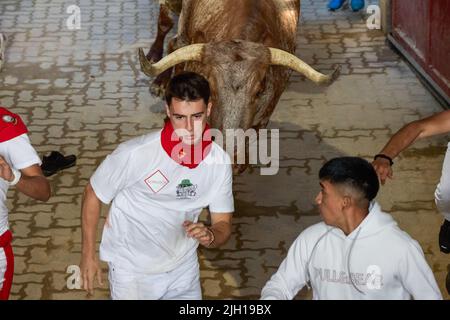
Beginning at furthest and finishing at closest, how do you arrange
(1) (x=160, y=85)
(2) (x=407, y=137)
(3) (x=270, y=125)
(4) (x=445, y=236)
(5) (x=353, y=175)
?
(1) (x=160, y=85), (3) (x=270, y=125), (4) (x=445, y=236), (2) (x=407, y=137), (5) (x=353, y=175)

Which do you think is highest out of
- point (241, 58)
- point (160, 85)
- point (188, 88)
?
point (188, 88)

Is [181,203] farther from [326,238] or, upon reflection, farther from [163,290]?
[326,238]

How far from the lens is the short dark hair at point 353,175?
15.6 ft

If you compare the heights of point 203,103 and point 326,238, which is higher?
point 203,103

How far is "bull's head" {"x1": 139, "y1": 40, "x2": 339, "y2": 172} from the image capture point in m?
8.35

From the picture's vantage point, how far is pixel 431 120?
621cm

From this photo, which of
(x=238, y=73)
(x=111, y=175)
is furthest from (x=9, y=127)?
(x=238, y=73)

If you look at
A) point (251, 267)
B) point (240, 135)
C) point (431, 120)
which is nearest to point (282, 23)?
point (240, 135)

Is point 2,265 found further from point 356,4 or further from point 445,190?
point 356,4

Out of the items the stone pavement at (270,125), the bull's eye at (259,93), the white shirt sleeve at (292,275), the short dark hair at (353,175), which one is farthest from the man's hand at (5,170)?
the bull's eye at (259,93)

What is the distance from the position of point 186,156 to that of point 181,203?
329 mm

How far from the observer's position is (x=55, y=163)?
31.8ft

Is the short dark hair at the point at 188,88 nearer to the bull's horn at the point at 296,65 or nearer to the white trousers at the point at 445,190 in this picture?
the white trousers at the point at 445,190

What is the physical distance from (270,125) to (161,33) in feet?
8.63
